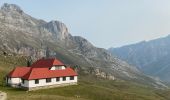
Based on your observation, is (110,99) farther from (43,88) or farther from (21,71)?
(21,71)

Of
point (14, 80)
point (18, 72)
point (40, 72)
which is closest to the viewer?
point (40, 72)

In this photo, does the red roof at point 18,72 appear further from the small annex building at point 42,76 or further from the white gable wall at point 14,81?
the white gable wall at point 14,81

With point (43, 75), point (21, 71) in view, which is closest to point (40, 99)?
point (43, 75)

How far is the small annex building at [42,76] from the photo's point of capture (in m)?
94.4

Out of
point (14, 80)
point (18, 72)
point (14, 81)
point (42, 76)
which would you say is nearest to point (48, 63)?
point (18, 72)

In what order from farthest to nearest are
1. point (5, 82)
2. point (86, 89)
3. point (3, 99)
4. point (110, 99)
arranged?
point (5, 82), point (86, 89), point (110, 99), point (3, 99)

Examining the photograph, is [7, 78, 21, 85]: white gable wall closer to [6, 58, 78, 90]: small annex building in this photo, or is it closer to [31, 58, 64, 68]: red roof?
[6, 58, 78, 90]: small annex building

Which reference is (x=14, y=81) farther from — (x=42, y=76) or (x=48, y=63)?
(x=48, y=63)

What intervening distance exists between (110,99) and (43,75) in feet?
72.5

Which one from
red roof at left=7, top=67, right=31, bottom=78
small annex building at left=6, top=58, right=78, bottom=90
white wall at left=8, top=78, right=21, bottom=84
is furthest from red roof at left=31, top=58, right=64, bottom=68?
white wall at left=8, top=78, right=21, bottom=84

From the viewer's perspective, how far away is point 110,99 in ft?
297

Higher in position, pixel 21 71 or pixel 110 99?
pixel 21 71

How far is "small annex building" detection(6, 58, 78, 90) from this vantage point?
310 ft

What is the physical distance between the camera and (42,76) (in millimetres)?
97562
